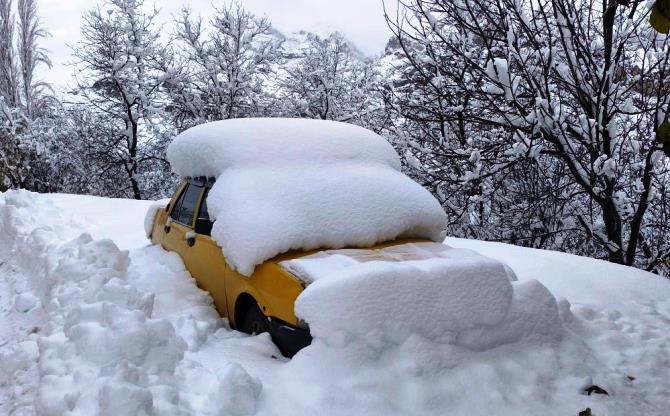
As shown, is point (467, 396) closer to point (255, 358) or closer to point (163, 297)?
point (255, 358)

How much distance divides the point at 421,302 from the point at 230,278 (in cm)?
152

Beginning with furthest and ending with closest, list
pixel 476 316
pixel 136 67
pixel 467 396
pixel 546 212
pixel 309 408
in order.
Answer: pixel 136 67, pixel 546 212, pixel 476 316, pixel 467 396, pixel 309 408

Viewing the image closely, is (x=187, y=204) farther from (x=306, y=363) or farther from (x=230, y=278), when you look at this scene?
(x=306, y=363)

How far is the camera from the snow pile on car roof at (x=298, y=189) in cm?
376

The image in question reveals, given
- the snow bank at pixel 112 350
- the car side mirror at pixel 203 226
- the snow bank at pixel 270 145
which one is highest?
the snow bank at pixel 270 145

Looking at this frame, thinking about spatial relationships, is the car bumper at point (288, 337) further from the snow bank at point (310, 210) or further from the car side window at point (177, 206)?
the car side window at point (177, 206)

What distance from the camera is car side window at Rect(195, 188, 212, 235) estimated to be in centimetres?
423

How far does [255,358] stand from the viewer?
320 cm

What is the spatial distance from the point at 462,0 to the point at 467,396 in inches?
190

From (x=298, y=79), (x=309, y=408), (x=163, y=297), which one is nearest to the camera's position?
(x=309, y=408)

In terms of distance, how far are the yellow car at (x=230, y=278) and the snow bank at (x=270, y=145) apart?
22 centimetres

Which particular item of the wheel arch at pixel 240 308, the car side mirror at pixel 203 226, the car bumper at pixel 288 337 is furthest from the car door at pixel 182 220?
the car bumper at pixel 288 337

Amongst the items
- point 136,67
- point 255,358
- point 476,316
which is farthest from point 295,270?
point 136,67

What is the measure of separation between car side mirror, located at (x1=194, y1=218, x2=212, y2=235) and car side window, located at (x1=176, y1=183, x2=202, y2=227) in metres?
0.36
